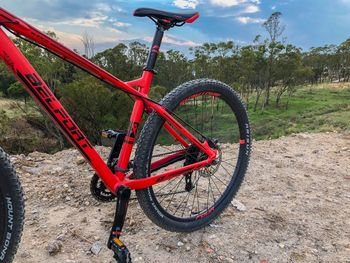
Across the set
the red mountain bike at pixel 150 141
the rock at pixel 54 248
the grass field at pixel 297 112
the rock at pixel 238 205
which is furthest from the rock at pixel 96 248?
the grass field at pixel 297 112

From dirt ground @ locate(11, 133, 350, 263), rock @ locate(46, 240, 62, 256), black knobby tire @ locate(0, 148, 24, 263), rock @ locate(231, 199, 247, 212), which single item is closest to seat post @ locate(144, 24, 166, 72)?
black knobby tire @ locate(0, 148, 24, 263)

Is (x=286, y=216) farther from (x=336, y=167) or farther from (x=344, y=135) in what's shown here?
(x=344, y=135)

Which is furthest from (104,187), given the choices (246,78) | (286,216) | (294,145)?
(246,78)

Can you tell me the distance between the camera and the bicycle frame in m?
1.86

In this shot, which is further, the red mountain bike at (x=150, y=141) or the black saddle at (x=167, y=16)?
the black saddle at (x=167, y=16)

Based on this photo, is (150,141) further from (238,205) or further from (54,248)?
(238,205)

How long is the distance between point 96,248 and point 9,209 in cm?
104

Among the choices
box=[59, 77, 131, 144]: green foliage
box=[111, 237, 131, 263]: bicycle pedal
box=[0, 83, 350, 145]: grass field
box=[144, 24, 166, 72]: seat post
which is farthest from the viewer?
box=[0, 83, 350, 145]: grass field

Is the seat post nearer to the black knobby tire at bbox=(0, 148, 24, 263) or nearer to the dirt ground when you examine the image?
the black knobby tire at bbox=(0, 148, 24, 263)

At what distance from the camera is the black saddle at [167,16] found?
2.46 m

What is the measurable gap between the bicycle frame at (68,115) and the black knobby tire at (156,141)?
0.31 ft

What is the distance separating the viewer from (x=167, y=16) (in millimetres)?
2496

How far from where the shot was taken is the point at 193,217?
2.93 m

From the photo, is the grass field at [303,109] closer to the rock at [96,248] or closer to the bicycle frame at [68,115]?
the bicycle frame at [68,115]
